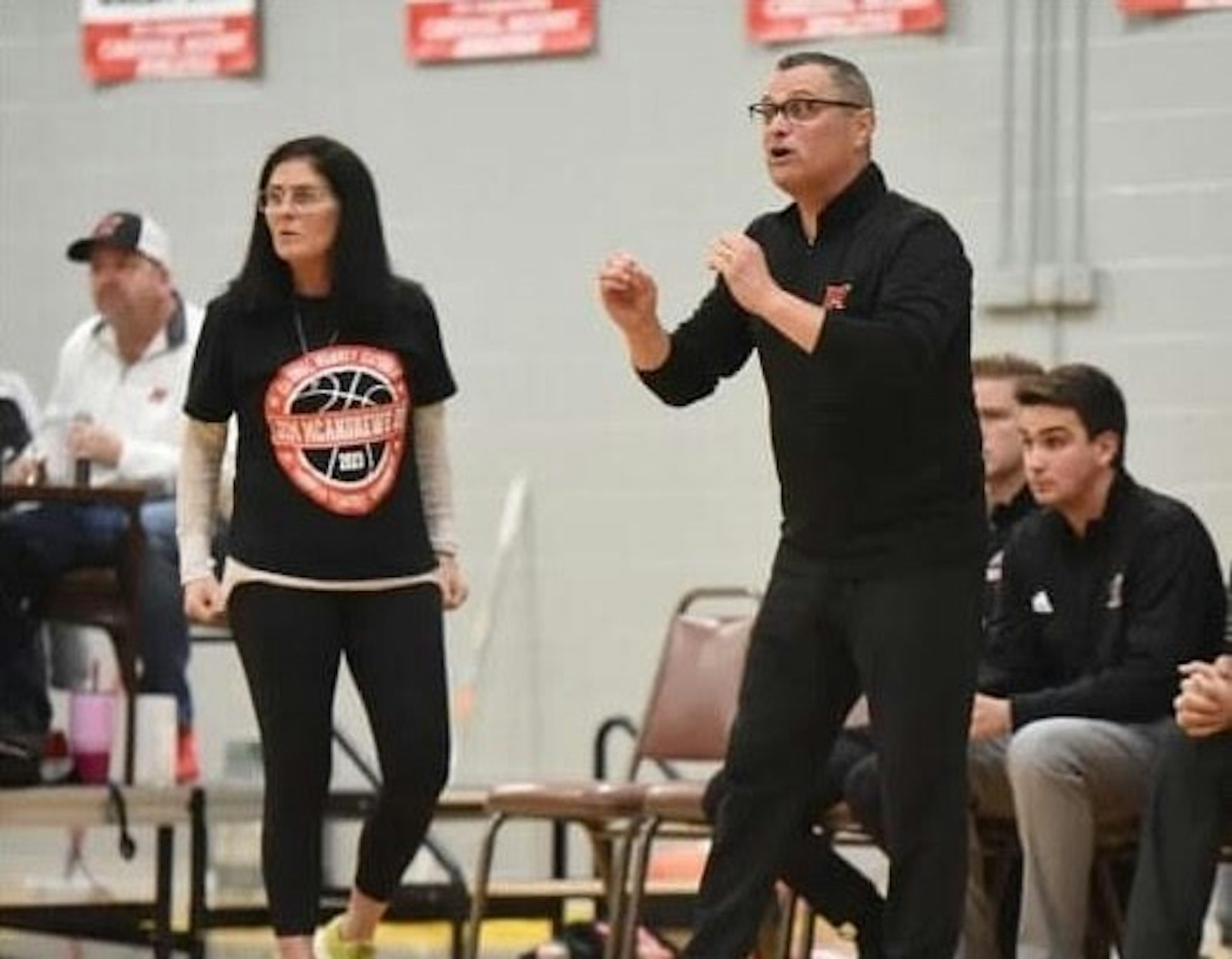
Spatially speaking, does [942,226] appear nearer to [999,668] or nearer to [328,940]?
[999,668]

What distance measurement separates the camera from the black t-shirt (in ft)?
15.9

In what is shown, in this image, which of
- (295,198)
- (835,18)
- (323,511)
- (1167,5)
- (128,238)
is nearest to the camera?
(323,511)

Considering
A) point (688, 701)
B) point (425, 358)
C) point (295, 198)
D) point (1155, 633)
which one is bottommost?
point (688, 701)

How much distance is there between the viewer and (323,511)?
15.9 ft

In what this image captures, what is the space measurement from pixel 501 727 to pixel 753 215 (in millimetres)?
1601

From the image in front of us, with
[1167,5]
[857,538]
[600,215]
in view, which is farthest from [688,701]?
[857,538]

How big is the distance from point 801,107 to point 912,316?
418 mm

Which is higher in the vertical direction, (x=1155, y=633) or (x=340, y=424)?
(x=340, y=424)

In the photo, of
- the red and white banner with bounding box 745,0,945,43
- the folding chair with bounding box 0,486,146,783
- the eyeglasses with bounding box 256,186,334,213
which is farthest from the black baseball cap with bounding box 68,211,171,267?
the eyeglasses with bounding box 256,186,334,213

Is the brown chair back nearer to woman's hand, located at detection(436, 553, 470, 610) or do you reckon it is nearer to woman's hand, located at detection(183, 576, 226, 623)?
woman's hand, located at detection(436, 553, 470, 610)

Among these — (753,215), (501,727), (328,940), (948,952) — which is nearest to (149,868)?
(501,727)

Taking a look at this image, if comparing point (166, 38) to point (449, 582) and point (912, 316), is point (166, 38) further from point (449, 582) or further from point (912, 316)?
point (912, 316)

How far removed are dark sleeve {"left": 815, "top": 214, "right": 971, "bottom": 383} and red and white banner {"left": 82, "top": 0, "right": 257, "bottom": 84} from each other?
4.27 metres

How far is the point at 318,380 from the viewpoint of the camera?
4.87 meters
